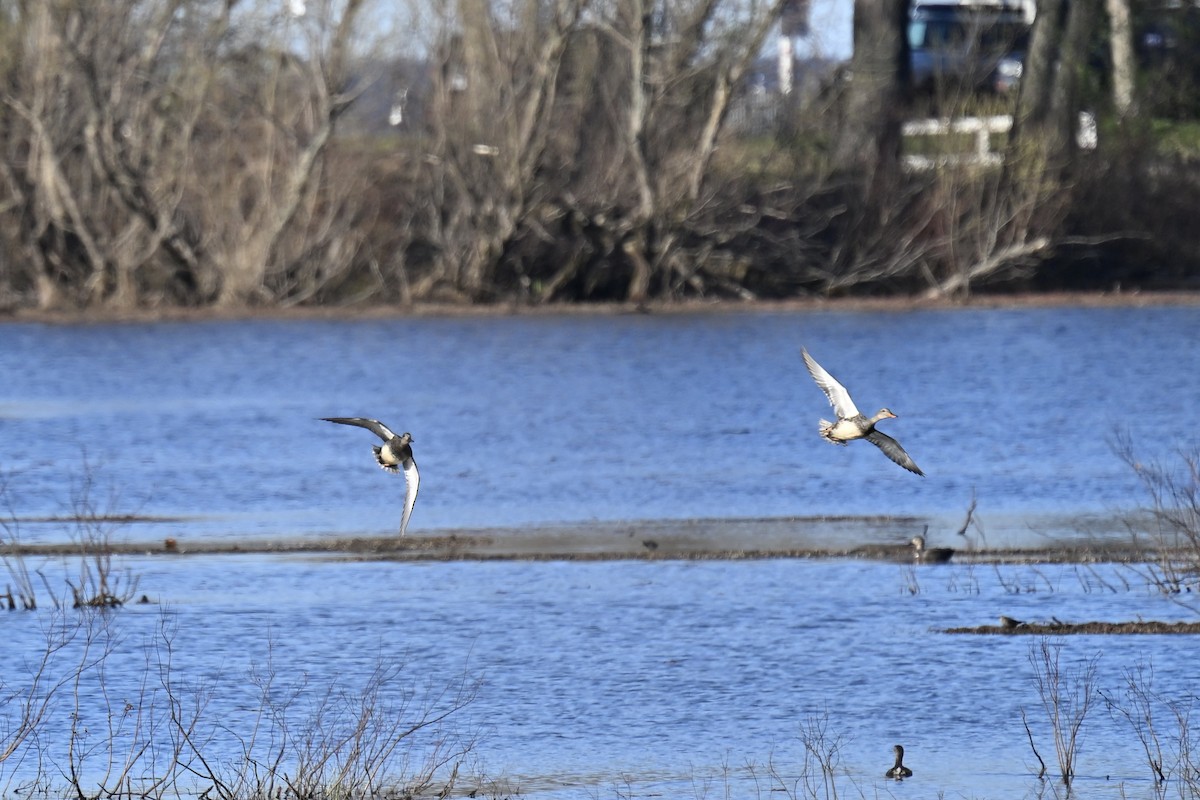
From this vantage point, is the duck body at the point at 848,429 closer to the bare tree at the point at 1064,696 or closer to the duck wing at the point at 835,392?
the duck wing at the point at 835,392

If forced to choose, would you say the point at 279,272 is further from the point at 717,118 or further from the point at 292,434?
the point at 292,434

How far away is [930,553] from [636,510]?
320 centimetres

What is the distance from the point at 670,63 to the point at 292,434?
518 inches

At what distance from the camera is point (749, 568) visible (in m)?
14.1

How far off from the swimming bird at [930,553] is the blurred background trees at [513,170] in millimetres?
18806

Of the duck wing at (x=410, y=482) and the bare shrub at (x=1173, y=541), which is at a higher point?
the duck wing at (x=410, y=482)

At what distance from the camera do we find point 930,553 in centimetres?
1409

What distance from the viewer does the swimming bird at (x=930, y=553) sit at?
46.0 ft

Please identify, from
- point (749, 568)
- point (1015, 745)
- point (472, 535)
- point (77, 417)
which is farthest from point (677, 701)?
point (77, 417)

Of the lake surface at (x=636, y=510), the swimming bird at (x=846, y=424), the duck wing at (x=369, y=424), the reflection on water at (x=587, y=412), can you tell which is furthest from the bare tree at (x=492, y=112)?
the duck wing at (x=369, y=424)

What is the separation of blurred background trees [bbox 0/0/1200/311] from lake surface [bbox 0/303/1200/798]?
8.66ft

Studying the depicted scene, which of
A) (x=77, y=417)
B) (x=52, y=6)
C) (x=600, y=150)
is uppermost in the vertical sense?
(x=52, y=6)

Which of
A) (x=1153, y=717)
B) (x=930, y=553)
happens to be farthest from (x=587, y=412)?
(x=1153, y=717)

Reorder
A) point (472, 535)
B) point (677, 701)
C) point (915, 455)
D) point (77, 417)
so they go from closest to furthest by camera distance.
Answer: point (677, 701), point (472, 535), point (915, 455), point (77, 417)
